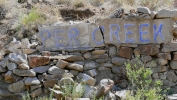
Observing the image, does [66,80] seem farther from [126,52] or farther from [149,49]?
[149,49]

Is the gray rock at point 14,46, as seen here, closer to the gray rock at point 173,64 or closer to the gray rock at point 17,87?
the gray rock at point 17,87

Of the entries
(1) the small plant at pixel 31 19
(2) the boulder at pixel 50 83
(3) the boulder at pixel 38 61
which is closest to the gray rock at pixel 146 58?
(2) the boulder at pixel 50 83

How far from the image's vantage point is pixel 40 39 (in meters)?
5.74

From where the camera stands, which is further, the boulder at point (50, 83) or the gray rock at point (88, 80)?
the boulder at point (50, 83)

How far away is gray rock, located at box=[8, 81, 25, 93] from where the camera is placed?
5.16 metres

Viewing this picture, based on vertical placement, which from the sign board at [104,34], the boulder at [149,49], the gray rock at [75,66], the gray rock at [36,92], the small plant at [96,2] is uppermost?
the small plant at [96,2]

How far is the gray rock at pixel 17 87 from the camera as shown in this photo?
516 cm

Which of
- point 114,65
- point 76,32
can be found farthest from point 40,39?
point 114,65

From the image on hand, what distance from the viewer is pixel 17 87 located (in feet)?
17.0

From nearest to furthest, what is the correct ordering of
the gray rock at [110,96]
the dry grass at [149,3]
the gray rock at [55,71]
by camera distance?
the gray rock at [110,96] → the gray rock at [55,71] → the dry grass at [149,3]

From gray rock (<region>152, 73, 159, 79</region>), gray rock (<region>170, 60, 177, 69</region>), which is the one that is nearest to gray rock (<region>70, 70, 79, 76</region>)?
gray rock (<region>152, 73, 159, 79</region>)

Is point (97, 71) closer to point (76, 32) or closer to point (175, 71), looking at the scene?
point (76, 32)

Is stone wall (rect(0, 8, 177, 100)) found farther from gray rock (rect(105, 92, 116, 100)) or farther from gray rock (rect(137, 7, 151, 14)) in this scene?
gray rock (rect(105, 92, 116, 100))

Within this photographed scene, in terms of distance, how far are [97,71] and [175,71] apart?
4.80 ft
